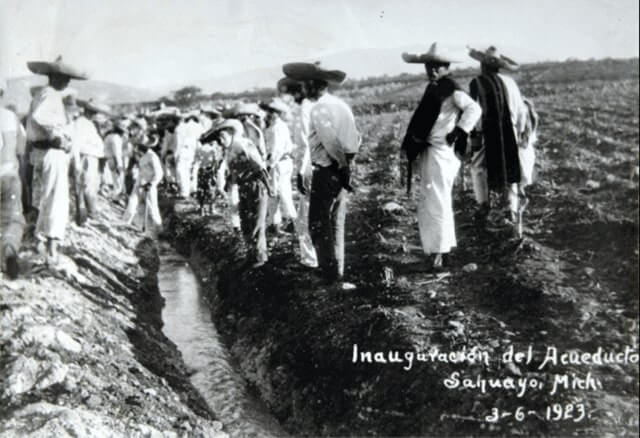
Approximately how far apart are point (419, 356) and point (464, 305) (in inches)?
18.0

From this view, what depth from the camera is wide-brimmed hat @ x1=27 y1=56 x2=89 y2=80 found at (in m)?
3.74

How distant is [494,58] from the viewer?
12.5ft

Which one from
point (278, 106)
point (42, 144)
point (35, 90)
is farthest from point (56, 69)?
point (278, 106)

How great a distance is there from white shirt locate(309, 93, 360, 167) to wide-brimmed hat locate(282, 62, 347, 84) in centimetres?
13

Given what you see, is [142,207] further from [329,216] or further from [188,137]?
[329,216]

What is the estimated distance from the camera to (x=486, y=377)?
3209mm

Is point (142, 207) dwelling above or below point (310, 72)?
below

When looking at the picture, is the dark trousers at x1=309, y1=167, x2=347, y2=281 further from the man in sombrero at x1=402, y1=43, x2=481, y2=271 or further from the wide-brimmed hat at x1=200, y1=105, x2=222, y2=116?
the wide-brimmed hat at x1=200, y1=105, x2=222, y2=116

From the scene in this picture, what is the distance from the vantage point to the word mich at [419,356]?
326 cm

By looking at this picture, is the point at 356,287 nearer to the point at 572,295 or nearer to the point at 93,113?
the point at 572,295

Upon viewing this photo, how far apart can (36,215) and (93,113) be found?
4.87 feet

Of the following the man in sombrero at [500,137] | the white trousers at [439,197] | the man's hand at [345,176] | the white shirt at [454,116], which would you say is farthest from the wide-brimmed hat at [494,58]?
the man's hand at [345,176]

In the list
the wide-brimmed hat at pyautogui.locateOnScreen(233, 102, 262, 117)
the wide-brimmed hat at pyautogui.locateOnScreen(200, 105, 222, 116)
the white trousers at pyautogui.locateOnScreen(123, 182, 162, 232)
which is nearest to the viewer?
the wide-brimmed hat at pyautogui.locateOnScreen(233, 102, 262, 117)

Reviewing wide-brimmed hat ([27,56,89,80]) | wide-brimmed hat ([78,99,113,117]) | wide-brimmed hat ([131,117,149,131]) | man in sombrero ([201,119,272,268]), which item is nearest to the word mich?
man in sombrero ([201,119,272,268])
